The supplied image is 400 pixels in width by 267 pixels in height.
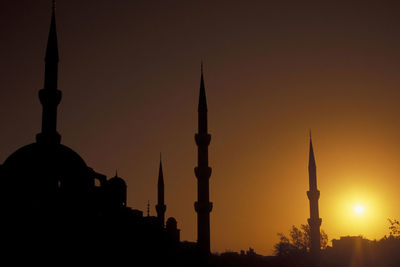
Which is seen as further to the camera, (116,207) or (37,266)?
(116,207)

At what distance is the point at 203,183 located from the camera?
27.2 metres

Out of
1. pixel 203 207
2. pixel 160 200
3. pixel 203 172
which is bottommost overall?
pixel 203 207

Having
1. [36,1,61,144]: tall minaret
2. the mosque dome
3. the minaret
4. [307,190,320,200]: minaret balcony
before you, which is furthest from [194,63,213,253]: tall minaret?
[307,190,320,200]: minaret balcony

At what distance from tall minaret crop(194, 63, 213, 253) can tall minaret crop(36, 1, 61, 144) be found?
7.75 m

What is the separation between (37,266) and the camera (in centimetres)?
1838

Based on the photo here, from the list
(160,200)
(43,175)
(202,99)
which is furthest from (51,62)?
(160,200)

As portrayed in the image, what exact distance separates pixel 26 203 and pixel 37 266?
85.0 inches

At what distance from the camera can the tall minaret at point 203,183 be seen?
26703 mm

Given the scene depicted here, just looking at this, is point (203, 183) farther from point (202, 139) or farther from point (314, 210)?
point (314, 210)

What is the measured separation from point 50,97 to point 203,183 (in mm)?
8734

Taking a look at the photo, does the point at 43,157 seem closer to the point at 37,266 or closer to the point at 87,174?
the point at 87,174

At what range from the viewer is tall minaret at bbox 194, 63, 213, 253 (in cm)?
2670

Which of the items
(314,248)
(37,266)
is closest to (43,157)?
(37,266)

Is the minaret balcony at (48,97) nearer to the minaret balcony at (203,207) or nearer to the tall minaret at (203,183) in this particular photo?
the tall minaret at (203,183)
